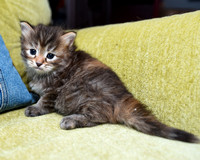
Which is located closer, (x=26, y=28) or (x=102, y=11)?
(x=26, y=28)

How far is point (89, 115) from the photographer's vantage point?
1.16 m

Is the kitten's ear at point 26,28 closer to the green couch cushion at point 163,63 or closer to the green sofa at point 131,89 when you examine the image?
the green sofa at point 131,89

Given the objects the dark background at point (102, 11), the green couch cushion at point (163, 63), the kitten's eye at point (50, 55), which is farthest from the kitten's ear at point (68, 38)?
the dark background at point (102, 11)

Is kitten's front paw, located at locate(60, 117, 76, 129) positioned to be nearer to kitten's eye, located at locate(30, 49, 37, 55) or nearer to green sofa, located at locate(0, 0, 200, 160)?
green sofa, located at locate(0, 0, 200, 160)

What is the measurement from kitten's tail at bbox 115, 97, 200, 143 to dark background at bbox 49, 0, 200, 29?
1.86 m

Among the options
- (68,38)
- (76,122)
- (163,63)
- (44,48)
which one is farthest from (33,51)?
(163,63)

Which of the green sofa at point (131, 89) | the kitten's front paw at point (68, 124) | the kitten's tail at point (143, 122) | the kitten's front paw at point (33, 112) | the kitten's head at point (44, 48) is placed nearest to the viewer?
the green sofa at point (131, 89)

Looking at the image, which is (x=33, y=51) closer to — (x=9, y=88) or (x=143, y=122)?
(x=9, y=88)

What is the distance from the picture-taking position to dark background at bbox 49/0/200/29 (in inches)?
109

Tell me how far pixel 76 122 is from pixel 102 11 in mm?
2254

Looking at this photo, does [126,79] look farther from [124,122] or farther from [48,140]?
[48,140]

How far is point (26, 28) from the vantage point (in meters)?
1.40

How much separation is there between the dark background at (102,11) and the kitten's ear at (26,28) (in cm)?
140

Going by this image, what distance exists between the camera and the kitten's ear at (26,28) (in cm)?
138
